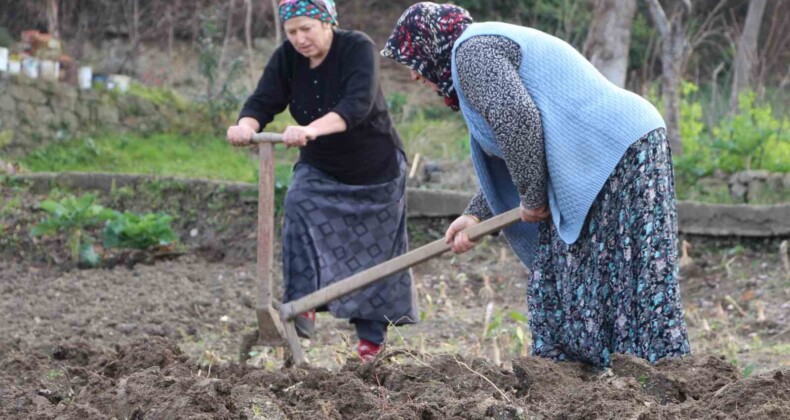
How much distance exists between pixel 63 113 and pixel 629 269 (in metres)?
8.44

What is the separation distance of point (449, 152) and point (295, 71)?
203 inches

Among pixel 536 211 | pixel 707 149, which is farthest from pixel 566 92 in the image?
pixel 707 149

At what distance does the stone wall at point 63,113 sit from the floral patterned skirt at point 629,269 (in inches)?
310

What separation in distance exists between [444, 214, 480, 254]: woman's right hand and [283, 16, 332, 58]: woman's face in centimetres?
103

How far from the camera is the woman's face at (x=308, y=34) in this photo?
4.59 m

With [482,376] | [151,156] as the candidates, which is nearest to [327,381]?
[482,376]

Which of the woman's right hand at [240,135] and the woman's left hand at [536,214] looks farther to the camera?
the woman's right hand at [240,135]

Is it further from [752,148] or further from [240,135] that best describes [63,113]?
[240,135]

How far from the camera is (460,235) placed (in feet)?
12.8

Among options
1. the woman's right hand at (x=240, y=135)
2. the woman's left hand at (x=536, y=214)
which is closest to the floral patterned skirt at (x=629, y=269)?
the woman's left hand at (x=536, y=214)

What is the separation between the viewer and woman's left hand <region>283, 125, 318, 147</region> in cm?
438

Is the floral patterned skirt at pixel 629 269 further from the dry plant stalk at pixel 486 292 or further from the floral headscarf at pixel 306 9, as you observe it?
the dry plant stalk at pixel 486 292

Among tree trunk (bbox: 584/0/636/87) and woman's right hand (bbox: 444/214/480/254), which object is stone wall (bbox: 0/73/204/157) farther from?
woman's right hand (bbox: 444/214/480/254)

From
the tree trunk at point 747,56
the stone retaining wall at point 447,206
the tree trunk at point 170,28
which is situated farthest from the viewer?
the tree trunk at point 170,28
